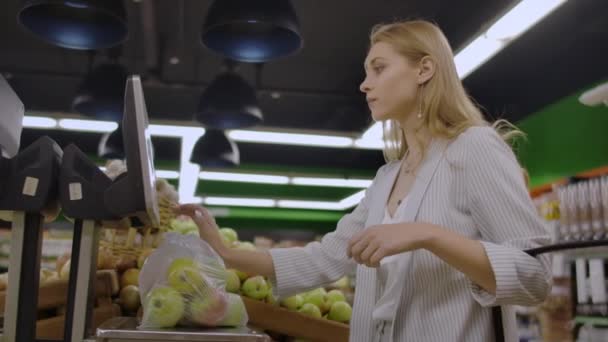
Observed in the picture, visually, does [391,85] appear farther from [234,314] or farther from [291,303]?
[291,303]

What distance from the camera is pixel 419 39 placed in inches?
61.3

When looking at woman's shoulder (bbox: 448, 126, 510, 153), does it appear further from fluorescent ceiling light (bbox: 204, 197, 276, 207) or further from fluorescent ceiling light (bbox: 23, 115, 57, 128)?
fluorescent ceiling light (bbox: 204, 197, 276, 207)

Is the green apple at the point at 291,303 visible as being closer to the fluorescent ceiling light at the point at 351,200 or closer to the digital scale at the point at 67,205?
the digital scale at the point at 67,205

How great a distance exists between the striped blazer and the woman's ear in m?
0.15

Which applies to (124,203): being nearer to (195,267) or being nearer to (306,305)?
(195,267)

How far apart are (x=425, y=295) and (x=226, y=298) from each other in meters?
0.43

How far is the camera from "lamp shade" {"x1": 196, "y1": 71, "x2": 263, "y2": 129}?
15.0ft

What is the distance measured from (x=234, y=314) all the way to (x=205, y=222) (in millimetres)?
449

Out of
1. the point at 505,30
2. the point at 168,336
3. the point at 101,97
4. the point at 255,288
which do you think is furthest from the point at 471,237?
the point at 101,97

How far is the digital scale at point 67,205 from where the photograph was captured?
1341 millimetres

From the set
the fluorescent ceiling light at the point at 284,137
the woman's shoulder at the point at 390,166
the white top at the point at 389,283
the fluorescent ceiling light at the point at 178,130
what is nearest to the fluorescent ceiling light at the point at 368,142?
the fluorescent ceiling light at the point at 284,137

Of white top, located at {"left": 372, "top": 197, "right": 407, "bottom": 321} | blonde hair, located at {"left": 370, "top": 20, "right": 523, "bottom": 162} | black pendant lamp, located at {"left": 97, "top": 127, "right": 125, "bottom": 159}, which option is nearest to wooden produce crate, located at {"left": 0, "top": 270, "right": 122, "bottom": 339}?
white top, located at {"left": 372, "top": 197, "right": 407, "bottom": 321}

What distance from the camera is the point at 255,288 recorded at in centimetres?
221

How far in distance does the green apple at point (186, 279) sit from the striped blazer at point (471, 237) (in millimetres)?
398
